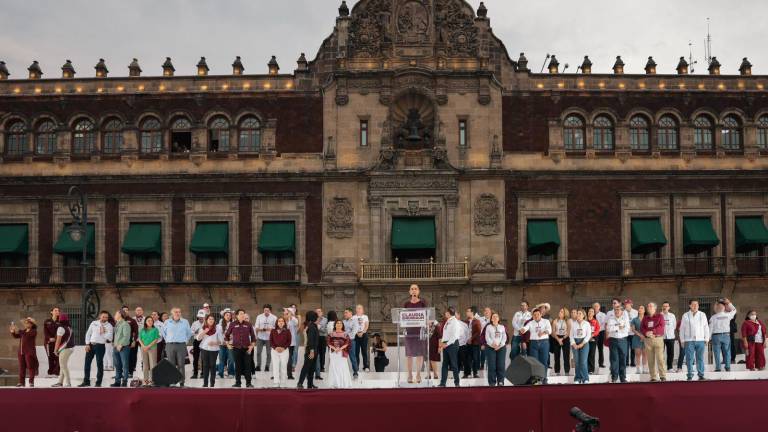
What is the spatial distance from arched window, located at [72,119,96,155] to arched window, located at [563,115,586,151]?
65.1 feet

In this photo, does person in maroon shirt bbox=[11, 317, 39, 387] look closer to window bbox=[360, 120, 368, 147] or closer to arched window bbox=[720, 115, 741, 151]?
window bbox=[360, 120, 368, 147]

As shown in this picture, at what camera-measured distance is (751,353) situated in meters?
23.3

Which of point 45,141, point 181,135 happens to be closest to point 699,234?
point 181,135

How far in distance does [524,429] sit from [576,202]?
23.7m

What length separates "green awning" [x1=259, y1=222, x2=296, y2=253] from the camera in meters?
36.7

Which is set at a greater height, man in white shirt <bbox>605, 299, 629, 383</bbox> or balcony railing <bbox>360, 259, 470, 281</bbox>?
balcony railing <bbox>360, 259, 470, 281</bbox>

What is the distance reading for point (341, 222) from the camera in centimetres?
3688

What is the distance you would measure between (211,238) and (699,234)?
780 inches

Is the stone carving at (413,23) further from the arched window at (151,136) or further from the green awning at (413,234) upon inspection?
the arched window at (151,136)

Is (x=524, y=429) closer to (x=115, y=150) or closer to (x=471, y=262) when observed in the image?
(x=471, y=262)

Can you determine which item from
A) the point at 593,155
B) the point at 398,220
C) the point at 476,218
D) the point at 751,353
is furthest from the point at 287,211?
the point at 751,353

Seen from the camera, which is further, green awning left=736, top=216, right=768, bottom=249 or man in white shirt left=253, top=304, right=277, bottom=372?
green awning left=736, top=216, right=768, bottom=249

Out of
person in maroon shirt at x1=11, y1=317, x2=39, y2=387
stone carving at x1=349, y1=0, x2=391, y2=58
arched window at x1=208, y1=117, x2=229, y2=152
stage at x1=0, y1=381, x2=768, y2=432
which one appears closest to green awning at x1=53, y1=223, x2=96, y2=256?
arched window at x1=208, y1=117, x2=229, y2=152

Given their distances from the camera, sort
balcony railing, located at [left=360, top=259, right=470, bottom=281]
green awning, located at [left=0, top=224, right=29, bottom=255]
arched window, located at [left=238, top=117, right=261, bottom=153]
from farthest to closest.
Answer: arched window, located at [left=238, top=117, right=261, bottom=153], green awning, located at [left=0, top=224, right=29, bottom=255], balcony railing, located at [left=360, top=259, right=470, bottom=281]
